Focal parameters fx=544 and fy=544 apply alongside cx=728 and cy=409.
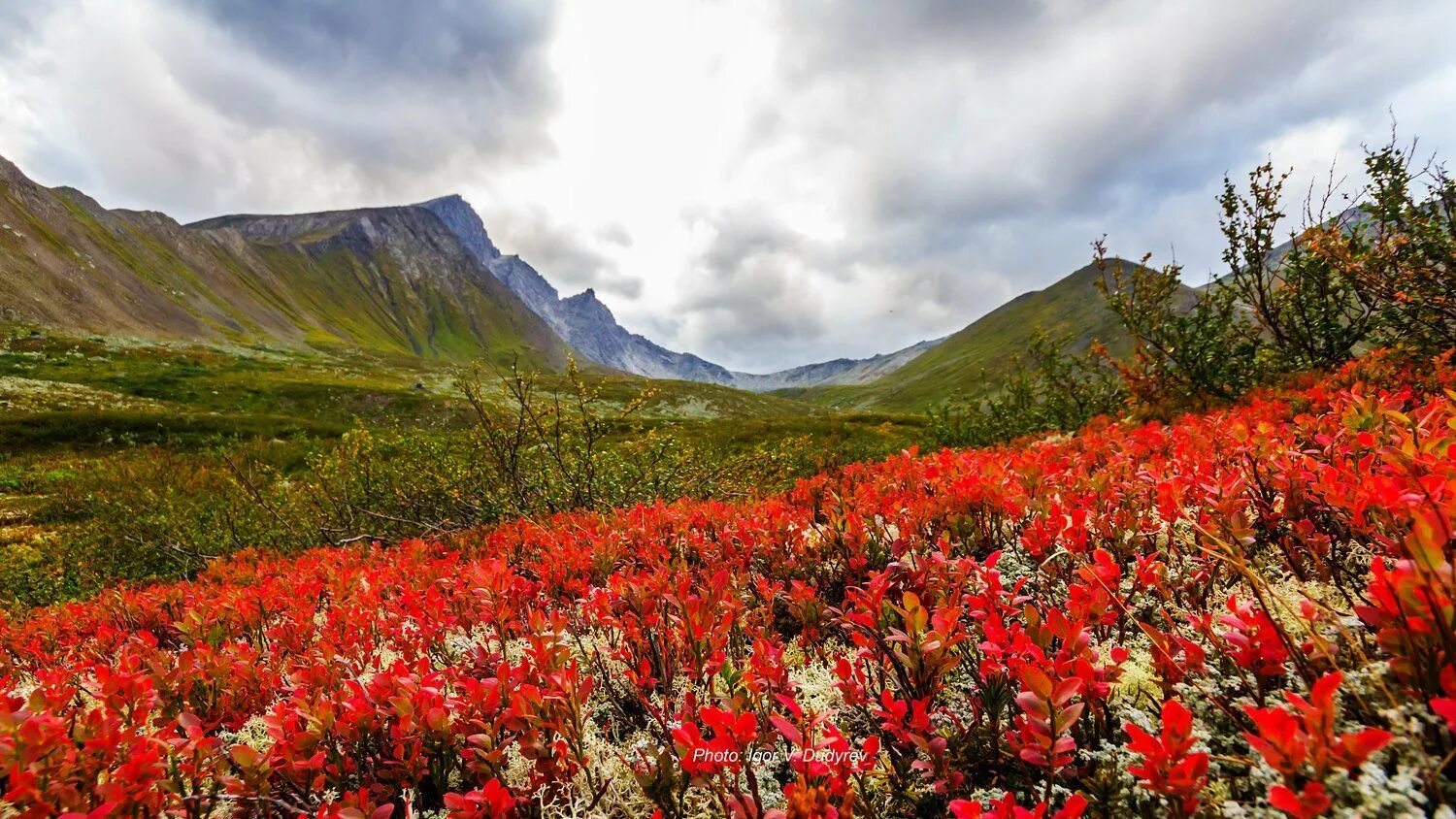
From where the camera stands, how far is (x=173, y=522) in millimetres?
12359

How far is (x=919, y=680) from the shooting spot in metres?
2.35

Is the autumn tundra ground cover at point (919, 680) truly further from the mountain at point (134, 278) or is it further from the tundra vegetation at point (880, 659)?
→ the mountain at point (134, 278)

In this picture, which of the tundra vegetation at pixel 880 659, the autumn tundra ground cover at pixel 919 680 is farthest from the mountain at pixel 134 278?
the autumn tundra ground cover at pixel 919 680

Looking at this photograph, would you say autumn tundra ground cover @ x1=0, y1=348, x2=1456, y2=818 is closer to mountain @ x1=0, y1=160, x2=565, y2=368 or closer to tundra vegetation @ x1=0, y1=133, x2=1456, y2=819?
tundra vegetation @ x1=0, y1=133, x2=1456, y2=819

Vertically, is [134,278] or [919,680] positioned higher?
[134,278]

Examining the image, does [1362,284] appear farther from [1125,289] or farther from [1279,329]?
[1125,289]

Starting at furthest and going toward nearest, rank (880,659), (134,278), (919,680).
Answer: (134,278), (880,659), (919,680)

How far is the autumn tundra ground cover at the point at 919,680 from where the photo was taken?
1594 mm

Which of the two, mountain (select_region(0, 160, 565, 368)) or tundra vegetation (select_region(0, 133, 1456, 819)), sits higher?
mountain (select_region(0, 160, 565, 368))

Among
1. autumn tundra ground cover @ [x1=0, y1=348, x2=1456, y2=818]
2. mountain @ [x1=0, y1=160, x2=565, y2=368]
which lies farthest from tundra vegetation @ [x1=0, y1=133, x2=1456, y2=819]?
mountain @ [x1=0, y1=160, x2=565, y2=368]

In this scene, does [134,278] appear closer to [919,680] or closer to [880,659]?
[880,659]

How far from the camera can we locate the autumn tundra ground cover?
159 centimetres

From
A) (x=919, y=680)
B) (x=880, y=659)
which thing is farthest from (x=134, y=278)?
(x=919, y=680)

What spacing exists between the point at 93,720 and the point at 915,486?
5443 mm
